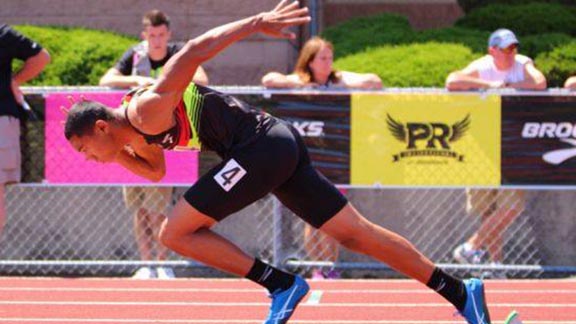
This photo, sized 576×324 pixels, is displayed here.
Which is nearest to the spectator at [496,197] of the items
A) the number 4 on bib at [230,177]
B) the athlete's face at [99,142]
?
the number 4 on bib at [230,177]

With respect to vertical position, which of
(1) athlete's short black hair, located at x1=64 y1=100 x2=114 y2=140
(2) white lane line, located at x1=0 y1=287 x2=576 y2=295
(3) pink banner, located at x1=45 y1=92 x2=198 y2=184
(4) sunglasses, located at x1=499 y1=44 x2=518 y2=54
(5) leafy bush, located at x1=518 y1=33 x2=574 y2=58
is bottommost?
(2) white lane line, located at x1=0 y1=287 x2=576 y2=295

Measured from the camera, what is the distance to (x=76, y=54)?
1310 centimetres

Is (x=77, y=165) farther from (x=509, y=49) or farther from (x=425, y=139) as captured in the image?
(x=509, y=49)

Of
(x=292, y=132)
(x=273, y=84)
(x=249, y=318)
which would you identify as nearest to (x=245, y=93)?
(x=273, y=84)

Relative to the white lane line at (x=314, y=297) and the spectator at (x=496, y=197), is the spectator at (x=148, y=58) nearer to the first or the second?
the white lane line at (x=314, y=297)

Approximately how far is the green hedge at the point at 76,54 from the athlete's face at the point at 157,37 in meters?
2.45

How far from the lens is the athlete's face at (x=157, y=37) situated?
10.5 m

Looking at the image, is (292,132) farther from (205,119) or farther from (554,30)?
(554,30)

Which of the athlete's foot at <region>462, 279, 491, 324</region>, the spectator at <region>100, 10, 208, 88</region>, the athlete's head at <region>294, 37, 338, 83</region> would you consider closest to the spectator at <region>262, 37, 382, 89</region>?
the athlete's head at <region>294, 37, 338, 83</region>

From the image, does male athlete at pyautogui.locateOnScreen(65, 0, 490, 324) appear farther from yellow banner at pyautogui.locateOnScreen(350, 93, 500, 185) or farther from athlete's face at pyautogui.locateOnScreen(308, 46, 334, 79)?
athlete's face at pyautogui.locateOnScreen(308, 46, 334, 79)

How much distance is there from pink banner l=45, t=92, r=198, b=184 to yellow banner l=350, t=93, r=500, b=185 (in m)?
1.47

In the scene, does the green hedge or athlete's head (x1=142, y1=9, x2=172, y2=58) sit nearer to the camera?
athlete's head (x1=142, y1=9, x2=172, y2=58)

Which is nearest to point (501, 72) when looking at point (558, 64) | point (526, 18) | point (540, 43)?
point (558, 64)

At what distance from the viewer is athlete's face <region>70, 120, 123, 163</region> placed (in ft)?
21.2
